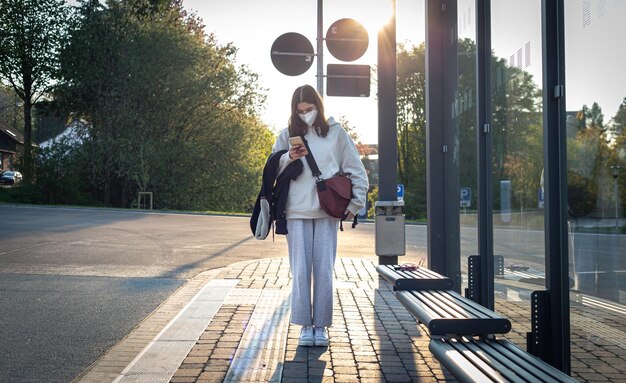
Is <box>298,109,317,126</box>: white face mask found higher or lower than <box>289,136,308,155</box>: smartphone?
higher

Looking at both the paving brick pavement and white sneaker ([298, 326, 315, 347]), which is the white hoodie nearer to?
white sneaker ([298, 326, 315, 347])

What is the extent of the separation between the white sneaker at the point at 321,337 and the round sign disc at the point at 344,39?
222 inches

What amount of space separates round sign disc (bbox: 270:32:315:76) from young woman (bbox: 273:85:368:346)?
4.76 meters

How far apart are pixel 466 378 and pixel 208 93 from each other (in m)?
36.4

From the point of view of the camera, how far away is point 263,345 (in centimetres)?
555

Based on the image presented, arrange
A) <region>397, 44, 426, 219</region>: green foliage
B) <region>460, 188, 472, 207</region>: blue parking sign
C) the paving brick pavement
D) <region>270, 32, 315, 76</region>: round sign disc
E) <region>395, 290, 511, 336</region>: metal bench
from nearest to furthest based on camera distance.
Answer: the paving brick pavement → <region>395, 290, 511, 336</region>: metal bench → <region>460, 188, 472, 207</region>: blue parking sign → <region>397, 44, 426, 219</region>: green foliage → <region>270, 32, 315, 76</region>: round sign disc

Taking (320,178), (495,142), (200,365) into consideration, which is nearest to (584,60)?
(495,142)

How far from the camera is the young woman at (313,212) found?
5637 mm

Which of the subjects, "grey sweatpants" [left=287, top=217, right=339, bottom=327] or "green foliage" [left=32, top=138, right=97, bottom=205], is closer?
"grey sweatpants" [left=287, top=217, right=339, bottom=327]

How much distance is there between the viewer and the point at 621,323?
3230 mm

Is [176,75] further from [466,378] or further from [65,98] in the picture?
[466,378]

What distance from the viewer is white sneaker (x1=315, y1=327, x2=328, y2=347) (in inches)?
219

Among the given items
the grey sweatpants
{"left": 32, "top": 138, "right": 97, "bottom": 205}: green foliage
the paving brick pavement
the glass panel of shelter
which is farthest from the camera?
{"left": 32, "top": 138, "right": 97, "bottom": 205}: green foliage

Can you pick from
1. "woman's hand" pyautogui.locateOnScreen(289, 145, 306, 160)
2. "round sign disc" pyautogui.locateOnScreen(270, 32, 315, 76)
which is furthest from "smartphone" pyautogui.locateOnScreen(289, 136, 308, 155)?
"round sign disc" pyautogui.locateOnScreen(270, 32, 315, 76)
